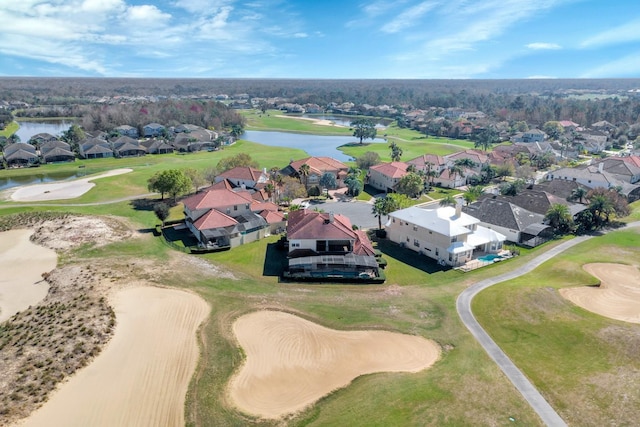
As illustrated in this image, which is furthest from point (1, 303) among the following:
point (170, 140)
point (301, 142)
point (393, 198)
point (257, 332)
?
point (301, 142)

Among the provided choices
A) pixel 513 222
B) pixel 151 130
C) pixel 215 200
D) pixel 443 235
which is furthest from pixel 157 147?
pixel 513 222

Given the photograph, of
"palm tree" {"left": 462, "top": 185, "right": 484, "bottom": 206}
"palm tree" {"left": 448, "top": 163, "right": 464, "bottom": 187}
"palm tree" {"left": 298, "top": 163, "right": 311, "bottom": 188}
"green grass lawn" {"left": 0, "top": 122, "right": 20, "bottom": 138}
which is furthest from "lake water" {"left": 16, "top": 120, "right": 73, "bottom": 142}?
"palm tree" {"left": 462, "top": 185, "right": 484, "bottom": 206}

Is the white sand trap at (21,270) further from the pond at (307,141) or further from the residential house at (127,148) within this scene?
the pond at (307,141)

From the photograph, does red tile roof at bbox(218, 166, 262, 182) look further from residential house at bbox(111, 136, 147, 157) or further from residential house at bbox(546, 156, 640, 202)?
residential house at bbox(546, 156, 640, 202)

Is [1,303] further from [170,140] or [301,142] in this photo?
[301,142]

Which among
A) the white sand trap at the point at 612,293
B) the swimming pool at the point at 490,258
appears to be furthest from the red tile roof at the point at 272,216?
the white sand trap at the point at 612,293

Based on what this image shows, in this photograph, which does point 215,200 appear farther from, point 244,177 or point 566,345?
point 566,345
